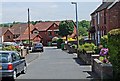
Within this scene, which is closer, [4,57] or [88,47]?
[4,57]

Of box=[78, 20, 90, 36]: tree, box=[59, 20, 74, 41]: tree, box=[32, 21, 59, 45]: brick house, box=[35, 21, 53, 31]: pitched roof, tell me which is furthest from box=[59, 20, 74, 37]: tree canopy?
box=[78, 20, 90, 36]: tree

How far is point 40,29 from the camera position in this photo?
10488cm

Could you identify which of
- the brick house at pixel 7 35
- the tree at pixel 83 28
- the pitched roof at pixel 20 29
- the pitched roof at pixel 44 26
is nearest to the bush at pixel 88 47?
the pitched roof at pixel 44 26

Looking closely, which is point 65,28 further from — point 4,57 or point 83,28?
point 4,57

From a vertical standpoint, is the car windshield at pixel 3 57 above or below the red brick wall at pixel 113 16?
below

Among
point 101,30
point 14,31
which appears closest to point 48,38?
point 14,31

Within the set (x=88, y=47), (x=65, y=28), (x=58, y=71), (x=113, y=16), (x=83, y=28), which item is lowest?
(x=58, y=71)

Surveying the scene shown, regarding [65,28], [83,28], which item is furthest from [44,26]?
[83,28]

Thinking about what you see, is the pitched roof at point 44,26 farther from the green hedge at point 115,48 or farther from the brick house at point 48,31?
the green hedge at point 115,48

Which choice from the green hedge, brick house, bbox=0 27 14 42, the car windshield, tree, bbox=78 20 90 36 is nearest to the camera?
the green hedge

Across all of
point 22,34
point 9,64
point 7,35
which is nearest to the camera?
point 9,64

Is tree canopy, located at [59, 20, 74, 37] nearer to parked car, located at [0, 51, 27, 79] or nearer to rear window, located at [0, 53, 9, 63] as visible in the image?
parked car, located at [0, 51, 27, 79]

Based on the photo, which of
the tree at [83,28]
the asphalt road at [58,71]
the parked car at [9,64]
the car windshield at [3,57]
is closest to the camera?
the parked car at [9,64]

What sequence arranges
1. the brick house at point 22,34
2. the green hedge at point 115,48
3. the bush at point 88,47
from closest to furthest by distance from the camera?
the green hedge at point 115,48 < the bush at point 88,47 < the brick house at point 22,34
